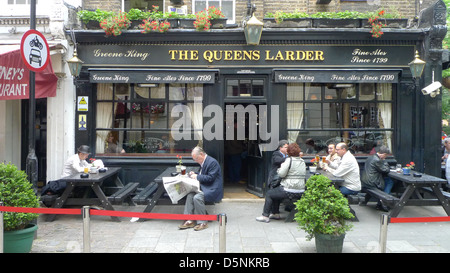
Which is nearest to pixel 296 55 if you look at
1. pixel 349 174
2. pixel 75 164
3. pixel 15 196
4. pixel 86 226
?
pixel 349 174

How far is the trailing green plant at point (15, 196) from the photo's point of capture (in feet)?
16.3

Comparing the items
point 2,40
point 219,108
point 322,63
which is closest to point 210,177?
point 219,108

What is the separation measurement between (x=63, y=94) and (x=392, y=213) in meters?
7.81

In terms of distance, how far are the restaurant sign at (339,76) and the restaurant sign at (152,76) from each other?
1.75 meters

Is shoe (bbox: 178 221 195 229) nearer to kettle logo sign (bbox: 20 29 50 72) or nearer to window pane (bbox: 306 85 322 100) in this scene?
kettle logo sign (bbox: 20 29 50 72)

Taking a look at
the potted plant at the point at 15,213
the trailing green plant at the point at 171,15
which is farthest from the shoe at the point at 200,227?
the trailing green plant at the point at 171,15

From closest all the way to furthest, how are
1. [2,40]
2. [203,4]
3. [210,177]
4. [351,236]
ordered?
1. [351,236]
2. [210,177]
3. [2,40]
4. [203,4]

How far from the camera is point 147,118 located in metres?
9.02

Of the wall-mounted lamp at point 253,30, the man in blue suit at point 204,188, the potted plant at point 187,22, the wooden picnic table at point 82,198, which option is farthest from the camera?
the potted plant at point 187,22

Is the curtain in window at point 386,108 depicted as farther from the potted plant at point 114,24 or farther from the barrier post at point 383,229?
the potted plant at point 114,24

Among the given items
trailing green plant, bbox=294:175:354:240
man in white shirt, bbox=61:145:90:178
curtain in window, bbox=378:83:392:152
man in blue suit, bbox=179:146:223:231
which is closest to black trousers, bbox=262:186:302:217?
man in blue suit, bbox=179:146:223:231

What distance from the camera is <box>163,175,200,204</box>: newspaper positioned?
6801 millimetres

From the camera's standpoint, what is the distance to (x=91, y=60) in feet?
28.8

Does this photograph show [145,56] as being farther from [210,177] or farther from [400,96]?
[400,96]
